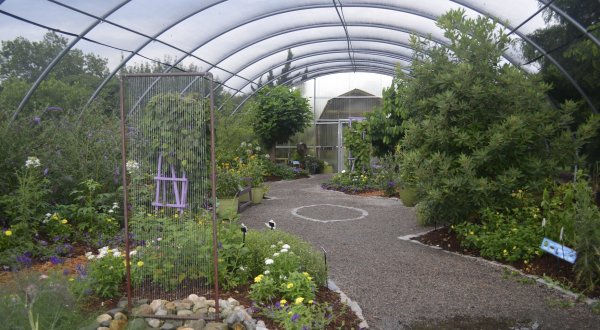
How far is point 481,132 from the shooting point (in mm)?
6844

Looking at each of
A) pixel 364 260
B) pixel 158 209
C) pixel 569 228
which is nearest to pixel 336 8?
pixel 364 260

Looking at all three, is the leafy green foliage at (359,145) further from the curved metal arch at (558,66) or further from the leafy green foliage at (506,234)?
the leafy green foliage at (506,234)

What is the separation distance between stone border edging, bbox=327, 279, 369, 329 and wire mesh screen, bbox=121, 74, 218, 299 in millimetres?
1277

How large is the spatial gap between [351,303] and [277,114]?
49.1 ft

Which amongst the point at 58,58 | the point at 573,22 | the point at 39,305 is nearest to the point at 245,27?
the point at 58,58

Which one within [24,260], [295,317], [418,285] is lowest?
[418,285]

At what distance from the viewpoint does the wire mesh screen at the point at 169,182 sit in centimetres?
392

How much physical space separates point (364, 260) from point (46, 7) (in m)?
6.42

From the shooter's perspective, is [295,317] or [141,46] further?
[141,46]

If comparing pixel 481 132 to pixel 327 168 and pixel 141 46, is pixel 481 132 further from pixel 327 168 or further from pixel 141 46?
pixel 327 168

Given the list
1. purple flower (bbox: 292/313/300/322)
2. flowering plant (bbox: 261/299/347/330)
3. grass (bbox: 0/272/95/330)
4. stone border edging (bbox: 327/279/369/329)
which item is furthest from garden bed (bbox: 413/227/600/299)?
grass (bbox: 0/272/95/330)

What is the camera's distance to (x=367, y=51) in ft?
60.6

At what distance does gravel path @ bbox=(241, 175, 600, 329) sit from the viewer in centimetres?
427

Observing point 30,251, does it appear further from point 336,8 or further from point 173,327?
point 336,8
